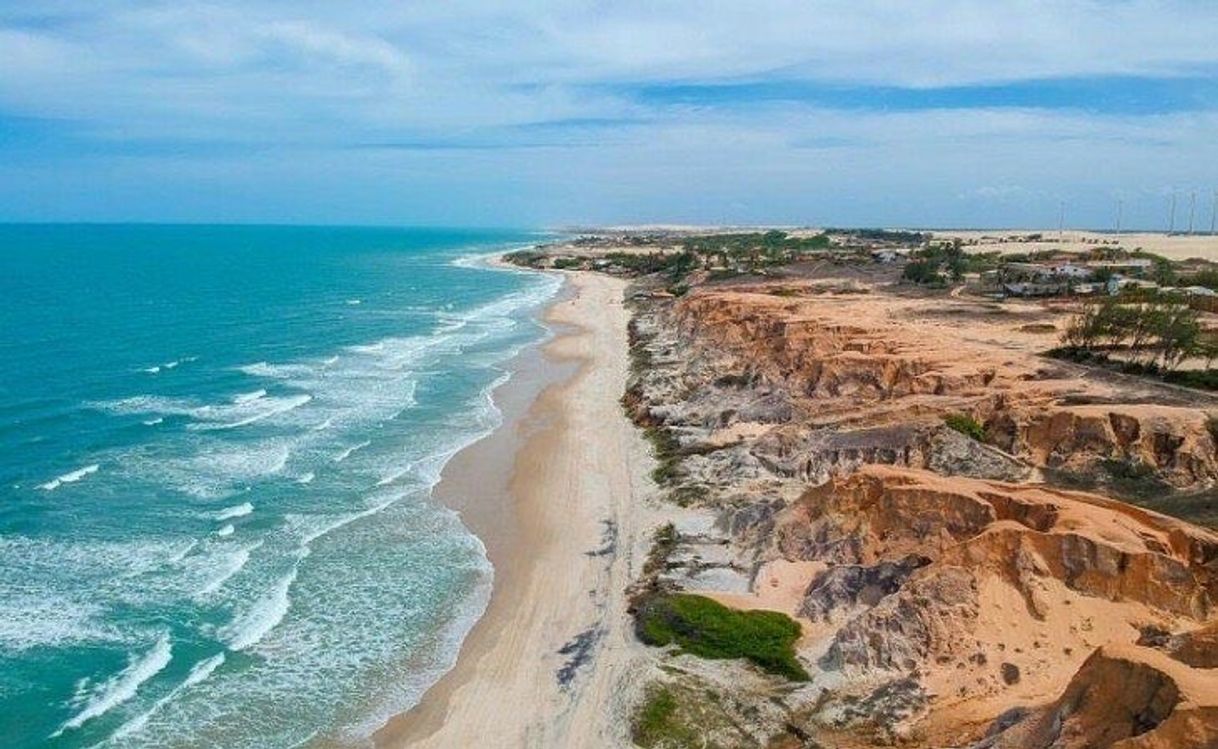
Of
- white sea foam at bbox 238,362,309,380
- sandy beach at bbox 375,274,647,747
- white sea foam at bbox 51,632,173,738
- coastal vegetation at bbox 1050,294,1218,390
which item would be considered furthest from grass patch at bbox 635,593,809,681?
white sea foam at bbox 238,362,309,380

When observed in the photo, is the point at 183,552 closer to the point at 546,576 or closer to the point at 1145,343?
the point at 546,576

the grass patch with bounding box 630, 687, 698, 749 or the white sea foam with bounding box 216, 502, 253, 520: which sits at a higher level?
the white sea foam with bounding box 216, 502, 253, 520

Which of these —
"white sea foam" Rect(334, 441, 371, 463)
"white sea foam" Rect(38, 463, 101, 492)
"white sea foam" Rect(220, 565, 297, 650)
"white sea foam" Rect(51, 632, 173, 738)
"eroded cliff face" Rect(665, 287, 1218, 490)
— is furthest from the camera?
Result: "white sea foam" Rect(334, 441, 371, 463)

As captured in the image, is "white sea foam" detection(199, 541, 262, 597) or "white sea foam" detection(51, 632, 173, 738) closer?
"white sea foam" detection(51, 632, 173, 738)

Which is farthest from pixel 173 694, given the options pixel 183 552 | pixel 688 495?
pixel 688 495

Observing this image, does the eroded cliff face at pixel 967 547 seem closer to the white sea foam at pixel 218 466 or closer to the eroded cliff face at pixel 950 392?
the eroded cliff face at pixel 950 392

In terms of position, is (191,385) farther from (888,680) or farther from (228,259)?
(228,259)

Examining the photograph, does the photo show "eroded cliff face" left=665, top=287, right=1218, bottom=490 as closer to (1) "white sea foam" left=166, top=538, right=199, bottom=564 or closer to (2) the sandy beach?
(2) the sandy beach

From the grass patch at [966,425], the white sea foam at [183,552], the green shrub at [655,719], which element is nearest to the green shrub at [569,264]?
the grass patch at [966,425]
